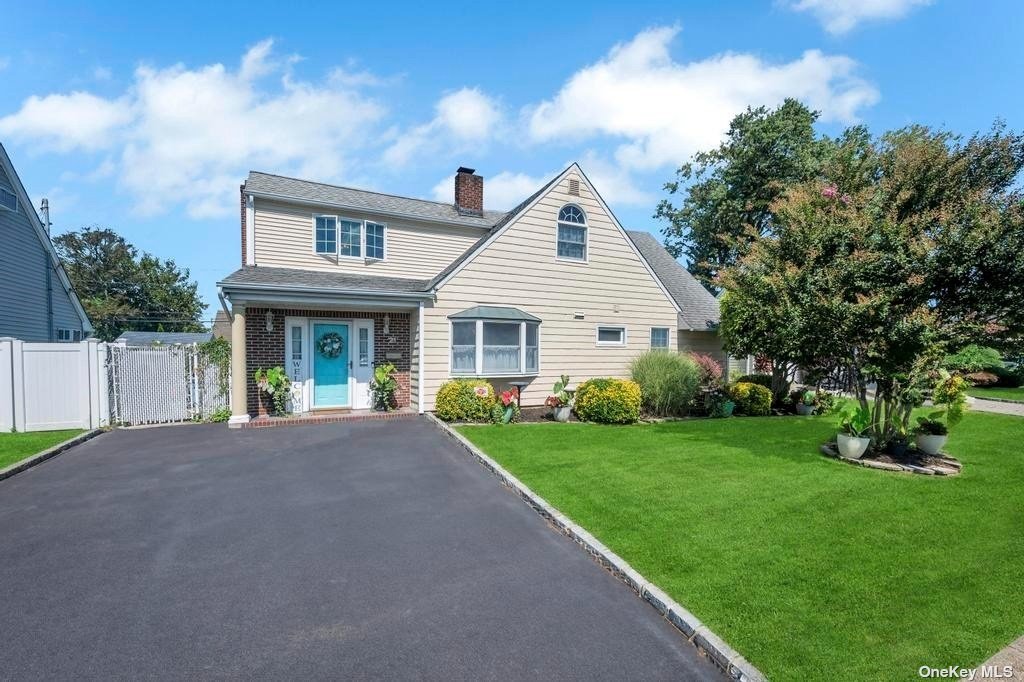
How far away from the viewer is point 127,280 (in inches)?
1897

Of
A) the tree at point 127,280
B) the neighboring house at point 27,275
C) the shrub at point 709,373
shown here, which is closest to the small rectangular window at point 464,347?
the shrub at point 709,373

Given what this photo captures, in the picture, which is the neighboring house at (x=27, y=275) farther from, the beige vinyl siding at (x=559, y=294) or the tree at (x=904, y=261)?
the tree at (x=904, y=261)

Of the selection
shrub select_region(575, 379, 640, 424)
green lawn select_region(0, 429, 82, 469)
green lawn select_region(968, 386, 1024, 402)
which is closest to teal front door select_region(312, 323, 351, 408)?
green lawn select_region(0, 429, 82, 469)

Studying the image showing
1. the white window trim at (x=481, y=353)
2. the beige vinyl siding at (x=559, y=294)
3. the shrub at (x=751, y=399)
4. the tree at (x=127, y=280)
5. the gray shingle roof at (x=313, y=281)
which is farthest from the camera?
the tree at (x=127, y=280)

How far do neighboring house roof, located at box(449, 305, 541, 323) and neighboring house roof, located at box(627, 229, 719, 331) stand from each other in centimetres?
524

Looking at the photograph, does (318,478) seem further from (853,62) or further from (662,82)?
(853,62)

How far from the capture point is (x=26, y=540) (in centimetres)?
472

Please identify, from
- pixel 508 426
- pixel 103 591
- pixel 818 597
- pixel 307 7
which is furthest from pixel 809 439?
pixel 307 7

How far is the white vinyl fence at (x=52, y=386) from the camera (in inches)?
385

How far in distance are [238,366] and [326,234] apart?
4861 mm

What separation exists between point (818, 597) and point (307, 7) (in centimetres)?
1260

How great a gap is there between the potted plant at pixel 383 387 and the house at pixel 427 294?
1.48 ft

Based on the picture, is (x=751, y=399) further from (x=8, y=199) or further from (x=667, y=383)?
(x=8, y=199)

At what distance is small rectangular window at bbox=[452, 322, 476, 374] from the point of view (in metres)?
12.7
